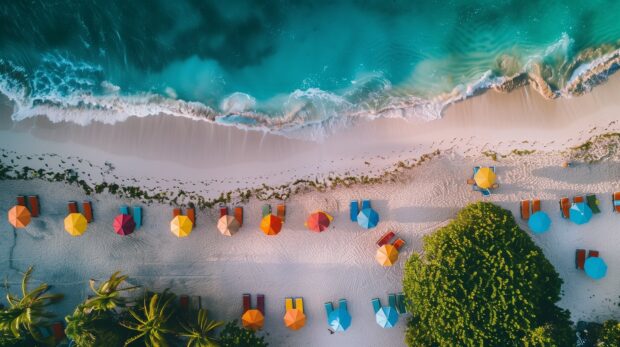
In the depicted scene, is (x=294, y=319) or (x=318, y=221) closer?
(x=318, y=221)

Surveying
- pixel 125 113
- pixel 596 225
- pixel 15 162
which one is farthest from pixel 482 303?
pixel 15 162

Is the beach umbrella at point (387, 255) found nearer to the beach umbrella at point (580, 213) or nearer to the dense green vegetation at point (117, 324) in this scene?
the dense green vegetation at point (117, 324)

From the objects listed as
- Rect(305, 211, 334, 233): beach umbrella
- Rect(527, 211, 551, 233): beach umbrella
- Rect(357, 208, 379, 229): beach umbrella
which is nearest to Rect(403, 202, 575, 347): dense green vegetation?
Rect(527, 211, 551, 233): beach umbrella

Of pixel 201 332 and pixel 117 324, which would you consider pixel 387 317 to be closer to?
pixel 201 332

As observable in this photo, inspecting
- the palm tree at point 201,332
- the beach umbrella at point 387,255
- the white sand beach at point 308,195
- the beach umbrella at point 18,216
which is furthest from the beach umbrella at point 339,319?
the beach umbrella at point 18,216

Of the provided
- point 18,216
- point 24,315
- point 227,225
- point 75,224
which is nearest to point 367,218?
point 227,225

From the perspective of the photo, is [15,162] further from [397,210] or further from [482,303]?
[482,303]
